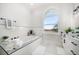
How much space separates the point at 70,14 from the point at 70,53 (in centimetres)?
73

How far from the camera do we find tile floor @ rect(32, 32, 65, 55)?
92.6 inches

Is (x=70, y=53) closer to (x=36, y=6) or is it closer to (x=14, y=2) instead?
(x=36, y=6)

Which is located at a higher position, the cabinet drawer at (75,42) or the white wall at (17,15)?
the white wall at (17,15)

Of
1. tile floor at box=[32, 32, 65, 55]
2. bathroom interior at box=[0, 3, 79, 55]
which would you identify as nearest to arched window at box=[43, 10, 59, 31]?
bathroom interior at box=[0, 3, 79, 55]

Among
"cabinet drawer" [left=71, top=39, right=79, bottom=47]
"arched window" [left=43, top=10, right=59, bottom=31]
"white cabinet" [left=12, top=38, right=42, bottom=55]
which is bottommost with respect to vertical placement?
"white cabinet" [left=12, top=38, right=42, bottom=55]

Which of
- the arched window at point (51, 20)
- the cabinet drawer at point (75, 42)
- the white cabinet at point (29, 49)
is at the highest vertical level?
the arched window at point (51, 20)

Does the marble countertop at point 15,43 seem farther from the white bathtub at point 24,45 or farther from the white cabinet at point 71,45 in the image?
the white cabinet at point 71,45

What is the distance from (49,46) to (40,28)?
39 cm

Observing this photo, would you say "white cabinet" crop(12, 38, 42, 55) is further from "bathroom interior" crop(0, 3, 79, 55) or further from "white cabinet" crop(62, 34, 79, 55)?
"white cabinet" crop(62, 34, 79, 55)

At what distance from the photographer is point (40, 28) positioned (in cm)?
238

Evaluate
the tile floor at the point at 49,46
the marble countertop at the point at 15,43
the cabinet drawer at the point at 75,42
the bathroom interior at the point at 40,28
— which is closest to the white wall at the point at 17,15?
the bathroom interior at the point at 40,28

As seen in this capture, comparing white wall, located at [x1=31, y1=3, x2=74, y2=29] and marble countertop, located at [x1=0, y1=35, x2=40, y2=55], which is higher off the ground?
white wall, located at [x1=31, y1=3, x2=74, y2=29]

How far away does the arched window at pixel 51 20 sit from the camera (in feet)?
7.71

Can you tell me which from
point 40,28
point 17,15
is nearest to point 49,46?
point 40,28
